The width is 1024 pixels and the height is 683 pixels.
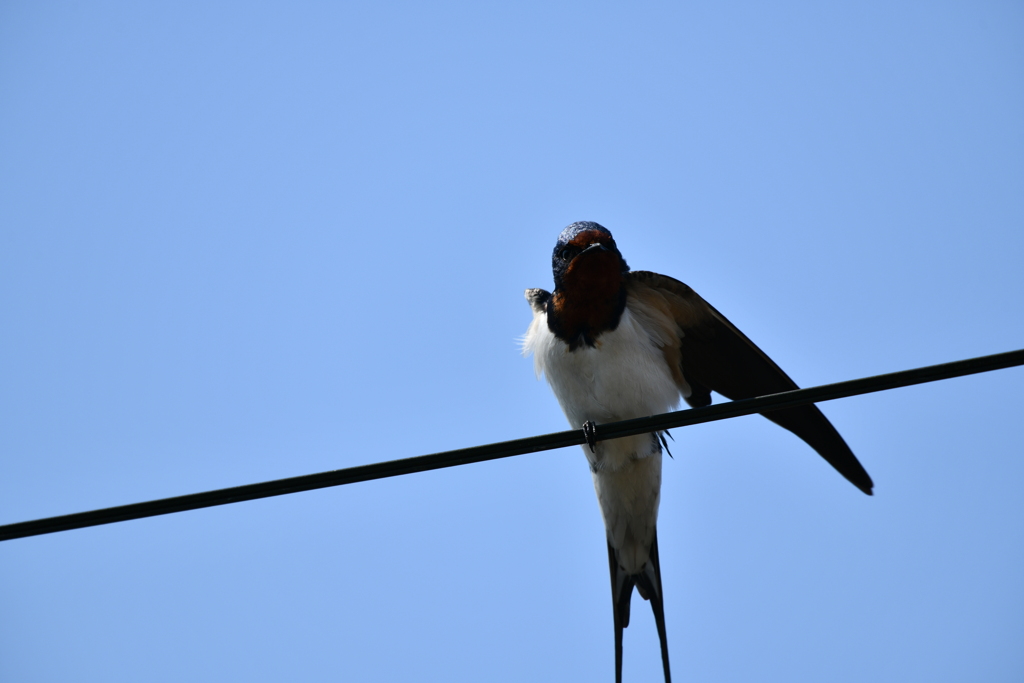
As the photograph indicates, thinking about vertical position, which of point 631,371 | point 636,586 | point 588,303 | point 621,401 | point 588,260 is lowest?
point 636,586

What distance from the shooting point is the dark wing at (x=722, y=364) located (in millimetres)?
4012

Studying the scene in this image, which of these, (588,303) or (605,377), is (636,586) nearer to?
(605,377)

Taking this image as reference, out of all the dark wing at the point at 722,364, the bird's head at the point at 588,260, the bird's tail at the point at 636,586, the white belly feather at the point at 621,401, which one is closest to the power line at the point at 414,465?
the white belly feather at the point at 621,401

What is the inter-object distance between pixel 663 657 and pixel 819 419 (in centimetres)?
143

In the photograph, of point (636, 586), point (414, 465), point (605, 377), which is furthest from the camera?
point (636, 586)

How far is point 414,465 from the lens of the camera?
223 cm

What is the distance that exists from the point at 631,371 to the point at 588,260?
0.56 meters

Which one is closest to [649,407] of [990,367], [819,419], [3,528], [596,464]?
[596,464]

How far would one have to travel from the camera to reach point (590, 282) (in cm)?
373

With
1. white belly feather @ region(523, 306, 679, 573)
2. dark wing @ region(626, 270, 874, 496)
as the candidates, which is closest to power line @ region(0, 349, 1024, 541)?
white belly feather @ region(523, 306, 679, 573)

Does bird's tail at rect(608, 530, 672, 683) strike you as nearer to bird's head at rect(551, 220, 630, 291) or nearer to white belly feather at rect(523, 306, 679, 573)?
white belly feather at rect(523, 306, 679, 573)

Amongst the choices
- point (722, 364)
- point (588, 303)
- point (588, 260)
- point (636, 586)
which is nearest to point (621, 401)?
point (588, 303)

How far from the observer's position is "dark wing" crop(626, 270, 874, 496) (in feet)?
13.2

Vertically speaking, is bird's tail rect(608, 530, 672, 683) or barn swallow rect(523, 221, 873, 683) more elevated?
barn swallow rect(523, 221, 873, 683)
